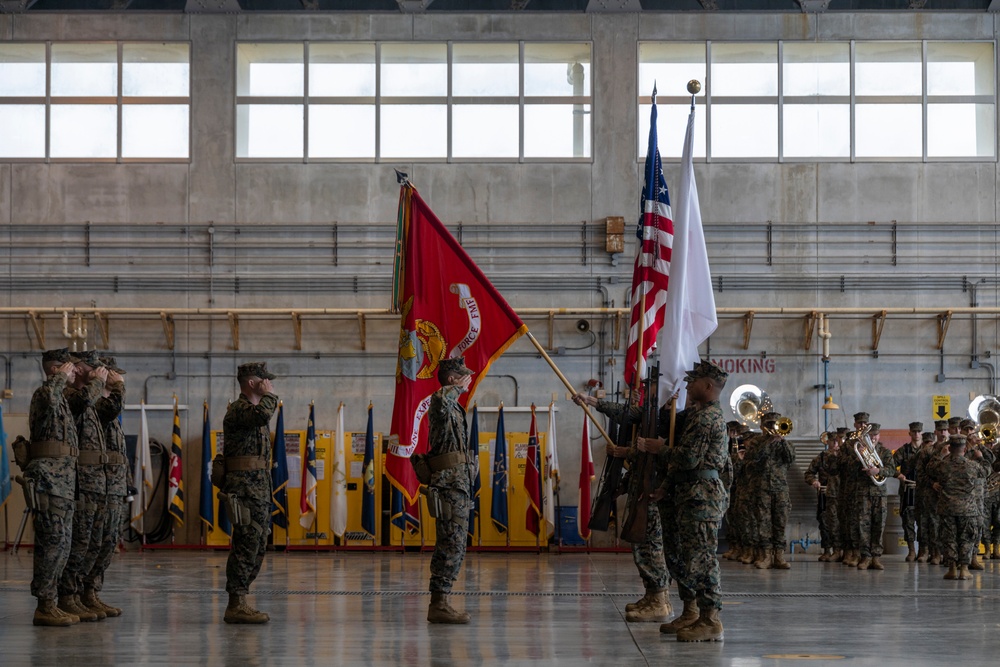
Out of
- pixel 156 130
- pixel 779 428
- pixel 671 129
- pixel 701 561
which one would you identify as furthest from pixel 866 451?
pixel 156 130

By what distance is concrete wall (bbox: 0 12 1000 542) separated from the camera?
18.4 m

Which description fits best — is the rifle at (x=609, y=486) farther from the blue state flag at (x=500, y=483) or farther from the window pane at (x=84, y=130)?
the window pane at (x=84, y=130)

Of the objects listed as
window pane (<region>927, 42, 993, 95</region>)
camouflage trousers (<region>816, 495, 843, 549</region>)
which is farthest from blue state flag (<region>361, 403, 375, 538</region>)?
window pane (<region>927, 42, 993, 95</region>)

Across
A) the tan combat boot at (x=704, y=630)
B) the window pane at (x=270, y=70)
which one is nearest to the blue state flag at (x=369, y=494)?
the window pane at (x=270, y=70)

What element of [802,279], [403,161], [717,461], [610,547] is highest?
[403,161]

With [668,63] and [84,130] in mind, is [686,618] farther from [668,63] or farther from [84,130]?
[84,130]

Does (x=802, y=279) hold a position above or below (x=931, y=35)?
below

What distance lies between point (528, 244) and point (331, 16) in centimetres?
471

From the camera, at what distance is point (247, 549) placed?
29.7ft

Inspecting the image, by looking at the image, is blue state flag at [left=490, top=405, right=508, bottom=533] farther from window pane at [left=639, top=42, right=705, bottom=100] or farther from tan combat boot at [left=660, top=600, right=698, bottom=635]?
tan combat boot at [left=660, top=600, right=698, bottom=635]

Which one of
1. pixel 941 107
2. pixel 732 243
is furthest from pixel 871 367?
pixel 941 107

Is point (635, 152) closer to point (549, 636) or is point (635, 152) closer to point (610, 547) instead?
point (610, 547)

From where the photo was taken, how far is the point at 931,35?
1866cm

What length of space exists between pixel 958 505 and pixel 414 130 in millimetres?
9715
